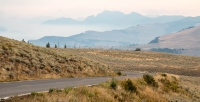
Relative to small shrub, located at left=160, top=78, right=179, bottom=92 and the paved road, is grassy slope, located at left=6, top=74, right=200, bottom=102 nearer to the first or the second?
small shrub, located at left=160, top=78, right=179, bottom=92

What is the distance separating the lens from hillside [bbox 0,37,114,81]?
21.1 metres

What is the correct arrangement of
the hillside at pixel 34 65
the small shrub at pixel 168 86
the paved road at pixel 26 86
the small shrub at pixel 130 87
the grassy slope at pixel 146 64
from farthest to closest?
the grassy slope at pixel 146 64
the small shrub at pixel 168 86
the hillside at pixel 34 65
the small shrub at pixel 130 87
the paved road at pixel 26 86

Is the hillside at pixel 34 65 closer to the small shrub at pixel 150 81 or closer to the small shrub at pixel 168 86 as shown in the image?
the small shrub at pixel 150 81

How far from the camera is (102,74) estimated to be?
108ft

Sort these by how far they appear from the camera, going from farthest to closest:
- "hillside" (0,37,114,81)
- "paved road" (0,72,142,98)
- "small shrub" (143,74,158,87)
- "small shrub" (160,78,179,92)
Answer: "small shrub" (160,78,179,92) → "small shrub" (143,74,158,87) → "hillside" (0,37,114,81) → "paved road" (0,72,142,98)

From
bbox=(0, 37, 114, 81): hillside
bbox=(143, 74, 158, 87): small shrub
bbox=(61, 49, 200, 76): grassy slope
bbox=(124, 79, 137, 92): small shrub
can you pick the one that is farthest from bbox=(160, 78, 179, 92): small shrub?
bbox=(61, 49, 200, 76): grassy slope

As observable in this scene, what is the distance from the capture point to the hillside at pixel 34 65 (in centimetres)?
2106

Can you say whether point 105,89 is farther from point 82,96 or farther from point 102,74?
point 102,74

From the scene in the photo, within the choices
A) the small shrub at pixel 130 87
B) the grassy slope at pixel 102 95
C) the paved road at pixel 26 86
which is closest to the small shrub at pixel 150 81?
the grassy slope at pixel 102 95

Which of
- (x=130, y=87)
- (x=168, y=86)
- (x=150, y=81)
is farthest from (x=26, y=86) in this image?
(x=168, y=86)

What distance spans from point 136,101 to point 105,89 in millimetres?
2083

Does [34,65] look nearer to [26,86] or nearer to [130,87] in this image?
[26,86]

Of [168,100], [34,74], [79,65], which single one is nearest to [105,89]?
[168,100]

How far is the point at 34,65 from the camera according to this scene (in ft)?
77.4
